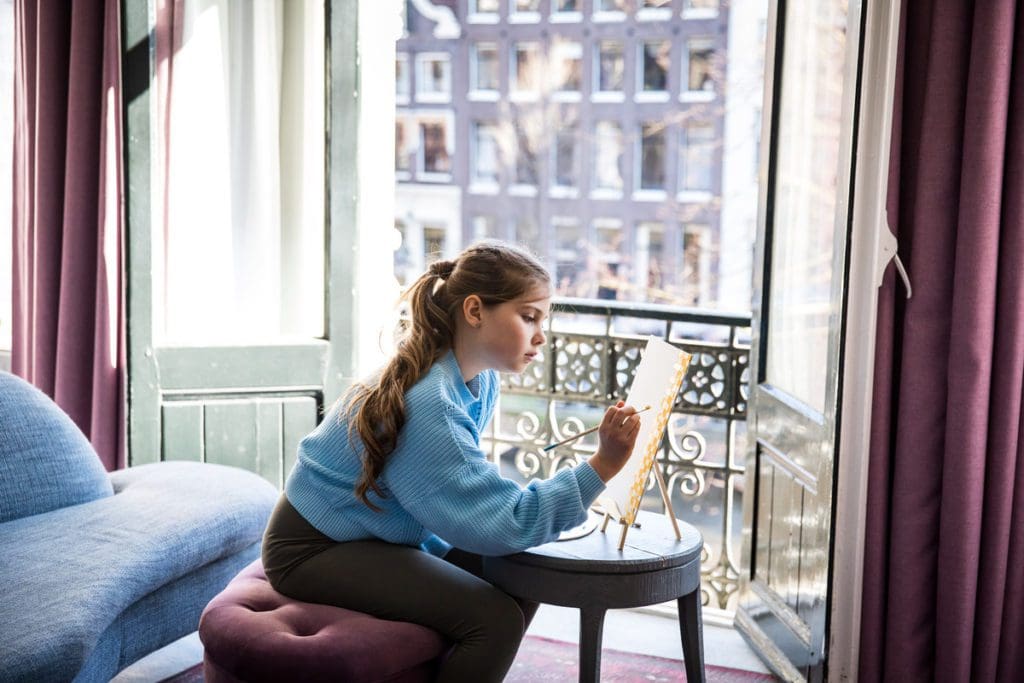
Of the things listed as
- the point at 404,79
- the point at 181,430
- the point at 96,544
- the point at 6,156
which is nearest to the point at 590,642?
the point at 96,544

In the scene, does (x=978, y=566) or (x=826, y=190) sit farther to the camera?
(x=826, y=190)

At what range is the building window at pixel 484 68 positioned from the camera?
739 inches

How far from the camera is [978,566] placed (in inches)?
94.8

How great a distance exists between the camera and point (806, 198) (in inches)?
114

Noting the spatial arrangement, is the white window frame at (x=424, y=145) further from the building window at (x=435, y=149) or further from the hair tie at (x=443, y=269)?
the hair tie at (x=443, y=269)

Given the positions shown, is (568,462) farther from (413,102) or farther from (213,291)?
(413,102)

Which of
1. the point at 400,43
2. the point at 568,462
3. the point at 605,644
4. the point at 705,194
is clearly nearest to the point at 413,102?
the point at 400,43

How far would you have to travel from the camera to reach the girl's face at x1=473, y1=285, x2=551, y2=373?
6.59 feet

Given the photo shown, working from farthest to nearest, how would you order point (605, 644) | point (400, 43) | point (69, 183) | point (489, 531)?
point (400, 43) → point (69, 183) → point (605, 644) → point (489, 531)

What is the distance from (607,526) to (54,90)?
8.09 ft

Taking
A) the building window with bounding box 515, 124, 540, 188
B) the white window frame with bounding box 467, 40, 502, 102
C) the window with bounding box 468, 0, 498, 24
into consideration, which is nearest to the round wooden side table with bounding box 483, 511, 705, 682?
the building window with bounding box 515, 124, 540, 188

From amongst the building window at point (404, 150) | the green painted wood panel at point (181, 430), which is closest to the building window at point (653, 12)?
the building window at point (404, 150)

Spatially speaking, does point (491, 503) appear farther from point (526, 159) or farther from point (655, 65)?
point (655, 65)

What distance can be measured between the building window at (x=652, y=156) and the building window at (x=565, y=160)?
1182mm
